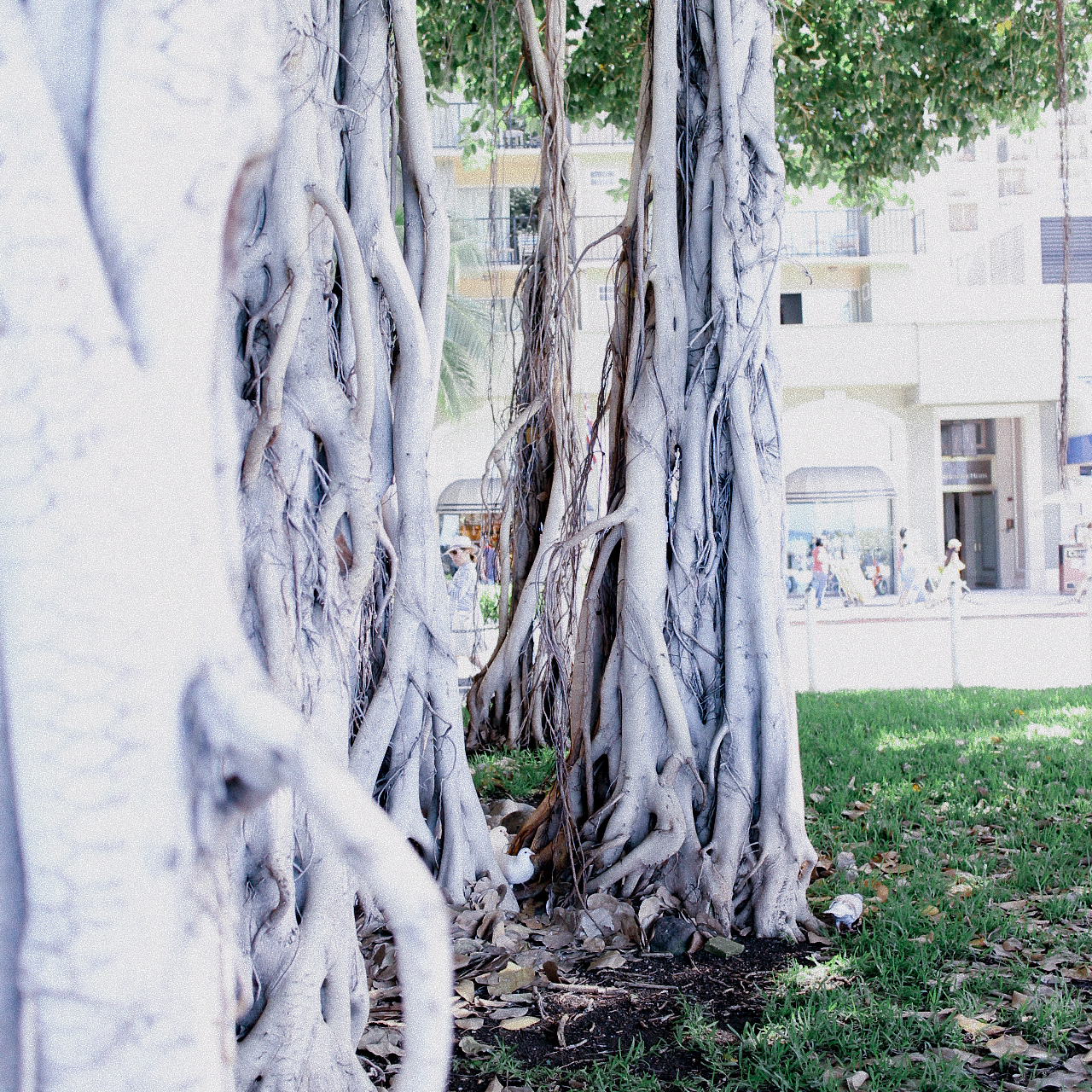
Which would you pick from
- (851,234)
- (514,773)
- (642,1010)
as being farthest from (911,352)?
(642,1010)

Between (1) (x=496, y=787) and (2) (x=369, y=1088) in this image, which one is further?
(1) (x=496, y=787)

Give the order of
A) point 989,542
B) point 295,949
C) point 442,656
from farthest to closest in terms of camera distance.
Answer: point 989,542 < point 442,656 < point 295,949

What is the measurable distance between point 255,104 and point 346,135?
7.65ft

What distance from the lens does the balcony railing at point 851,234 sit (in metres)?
21.1

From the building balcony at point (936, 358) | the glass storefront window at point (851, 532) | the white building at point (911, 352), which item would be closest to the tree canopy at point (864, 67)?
the white building at point (911, 352)

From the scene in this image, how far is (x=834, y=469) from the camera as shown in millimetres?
20719

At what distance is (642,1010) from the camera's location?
2.90 m

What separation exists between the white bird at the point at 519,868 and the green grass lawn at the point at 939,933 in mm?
1022

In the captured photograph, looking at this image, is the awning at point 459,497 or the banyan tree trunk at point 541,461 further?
the awning at point 459,497

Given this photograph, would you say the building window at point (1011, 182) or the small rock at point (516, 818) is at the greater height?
the building window at point (1011, 182)

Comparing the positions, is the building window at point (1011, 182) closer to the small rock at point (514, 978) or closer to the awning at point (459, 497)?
the awning at point (459, 497)

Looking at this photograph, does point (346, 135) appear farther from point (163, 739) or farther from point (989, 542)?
point (989, 542)

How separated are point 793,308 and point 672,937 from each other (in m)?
19.0

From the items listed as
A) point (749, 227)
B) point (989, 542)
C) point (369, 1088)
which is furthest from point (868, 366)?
point (369, 1088)
